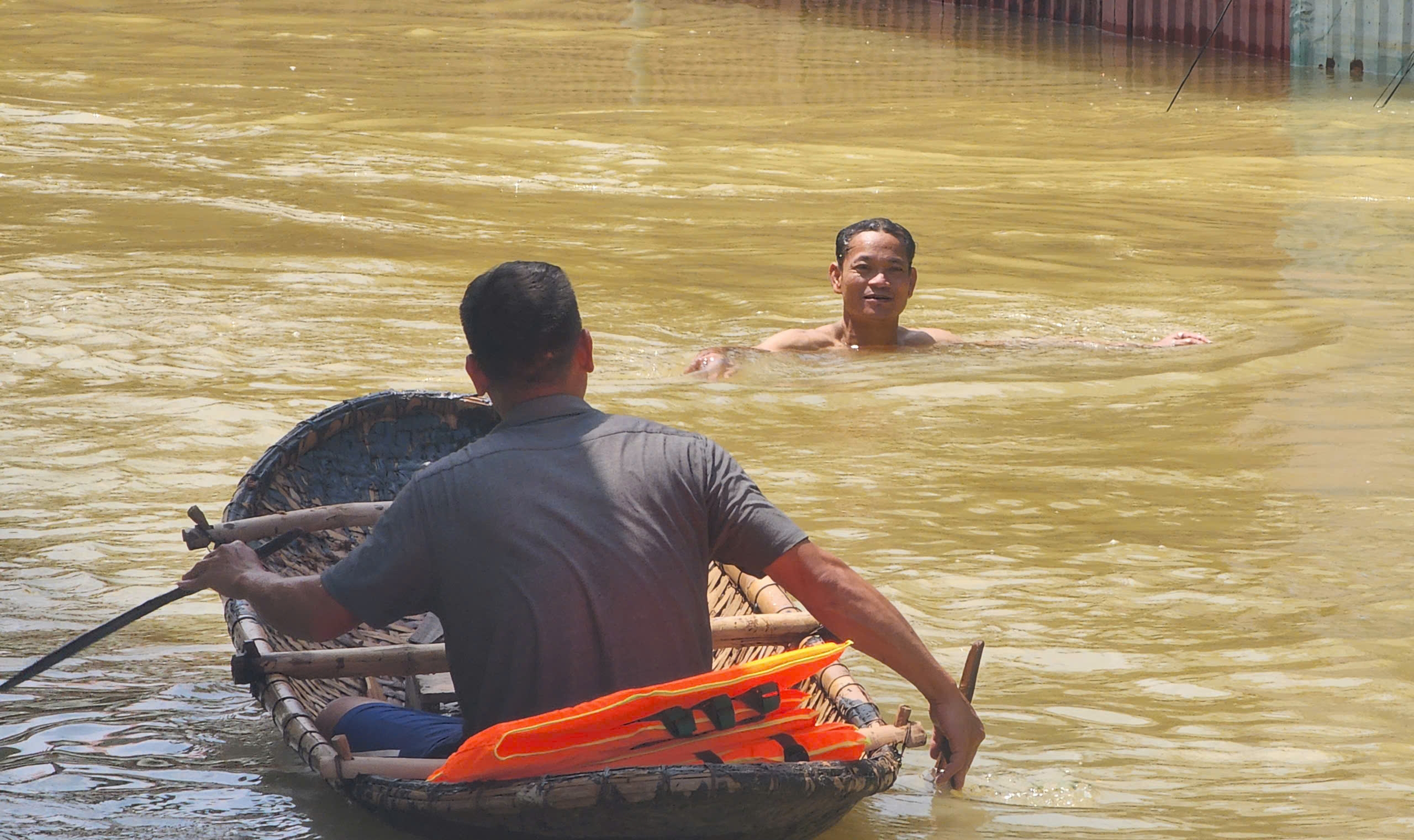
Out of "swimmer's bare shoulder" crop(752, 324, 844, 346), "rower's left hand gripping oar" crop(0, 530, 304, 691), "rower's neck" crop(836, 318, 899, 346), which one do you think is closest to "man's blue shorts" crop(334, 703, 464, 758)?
"rower's left hand gripping oar" crop(0, 530, 304, 691)

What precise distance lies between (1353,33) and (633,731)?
1751 centimetres

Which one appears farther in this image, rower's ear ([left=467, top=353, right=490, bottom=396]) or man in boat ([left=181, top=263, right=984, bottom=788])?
rower's ear ([left=467, top=353, right=490, bottom=396])

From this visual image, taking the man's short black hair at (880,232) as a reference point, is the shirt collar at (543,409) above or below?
above

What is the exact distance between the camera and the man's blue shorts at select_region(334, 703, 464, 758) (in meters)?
3.80

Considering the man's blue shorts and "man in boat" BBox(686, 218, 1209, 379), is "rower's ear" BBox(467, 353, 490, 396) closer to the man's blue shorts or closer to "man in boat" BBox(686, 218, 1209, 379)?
the man's blue shorts

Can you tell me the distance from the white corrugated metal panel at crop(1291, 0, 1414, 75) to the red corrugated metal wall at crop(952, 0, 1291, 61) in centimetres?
23

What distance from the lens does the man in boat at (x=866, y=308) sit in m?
8.56

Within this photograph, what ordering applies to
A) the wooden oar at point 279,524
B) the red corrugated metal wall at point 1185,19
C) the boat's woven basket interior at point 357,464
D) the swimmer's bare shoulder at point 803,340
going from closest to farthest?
the wooden oar at point 279,524, the boat's woven basket interior at point 357,464, the swimmer's bare shoulder at point 803,340, the red corrugated metal wall at point 1185,19

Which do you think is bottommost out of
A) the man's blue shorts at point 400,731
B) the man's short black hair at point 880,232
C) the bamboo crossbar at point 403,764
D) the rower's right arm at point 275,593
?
the man's blue shorts at point 400,731

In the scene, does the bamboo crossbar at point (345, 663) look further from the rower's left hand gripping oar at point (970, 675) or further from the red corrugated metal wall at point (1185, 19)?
the red corrugated metal wall at point (1185, 19)

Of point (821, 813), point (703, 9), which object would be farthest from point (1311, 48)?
point (821, 813)

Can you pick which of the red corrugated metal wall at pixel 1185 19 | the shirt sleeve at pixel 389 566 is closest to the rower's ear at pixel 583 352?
the shirt sleeve at pixel 389 566

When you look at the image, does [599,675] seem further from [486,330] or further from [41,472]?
[41,472]

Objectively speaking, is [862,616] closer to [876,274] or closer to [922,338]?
[876,274]
